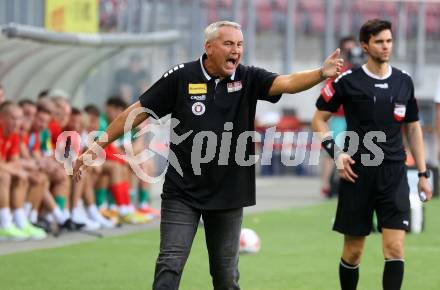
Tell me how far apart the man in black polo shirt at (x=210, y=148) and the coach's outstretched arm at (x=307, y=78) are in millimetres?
12

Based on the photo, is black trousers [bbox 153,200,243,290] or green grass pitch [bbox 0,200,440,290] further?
green grass pitch [bbox 0,200,440,290]

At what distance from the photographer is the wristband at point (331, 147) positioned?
28.3 ft

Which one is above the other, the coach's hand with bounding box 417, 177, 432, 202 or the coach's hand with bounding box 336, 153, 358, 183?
the coach's hand with bounding box 336, 153, 358, 183

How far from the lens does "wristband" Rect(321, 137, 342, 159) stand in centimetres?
863

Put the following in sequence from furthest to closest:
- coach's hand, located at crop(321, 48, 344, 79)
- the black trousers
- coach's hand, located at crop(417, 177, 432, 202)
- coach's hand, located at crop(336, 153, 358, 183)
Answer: coach's hand, located at crop(417, 177, 432, 202) < coach's hand, located at crop(336, 153, 358, 183) < the black trousers < coach's hand, located at crop(321, 48, 344, 79)

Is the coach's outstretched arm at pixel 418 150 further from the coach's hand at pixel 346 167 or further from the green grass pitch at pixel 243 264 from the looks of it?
the green grass pitch at pixel 243 264

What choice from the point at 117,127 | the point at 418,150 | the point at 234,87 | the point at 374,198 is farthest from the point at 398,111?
the point at 117,127

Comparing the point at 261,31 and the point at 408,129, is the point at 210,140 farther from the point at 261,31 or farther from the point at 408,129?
the point at 261,31

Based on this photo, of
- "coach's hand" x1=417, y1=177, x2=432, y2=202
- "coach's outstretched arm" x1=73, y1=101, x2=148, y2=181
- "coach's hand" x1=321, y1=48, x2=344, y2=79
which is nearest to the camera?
"coach's hand" x1=321, y1=48, x2=344, y2=79

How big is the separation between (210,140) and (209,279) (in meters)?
3.22

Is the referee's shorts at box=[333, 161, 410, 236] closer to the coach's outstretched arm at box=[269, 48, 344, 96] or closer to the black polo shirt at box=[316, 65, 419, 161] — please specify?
the black polo shirt at box=[316, 65, 419, 161]

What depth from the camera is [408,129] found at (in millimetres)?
8812

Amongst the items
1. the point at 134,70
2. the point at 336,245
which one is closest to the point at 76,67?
the point at 134,70

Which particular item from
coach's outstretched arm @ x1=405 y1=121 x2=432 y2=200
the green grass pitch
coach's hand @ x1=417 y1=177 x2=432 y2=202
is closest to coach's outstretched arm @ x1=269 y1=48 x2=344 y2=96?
coach's outstretched arm @ x1=405 y1=121 x2=432 y2=200
